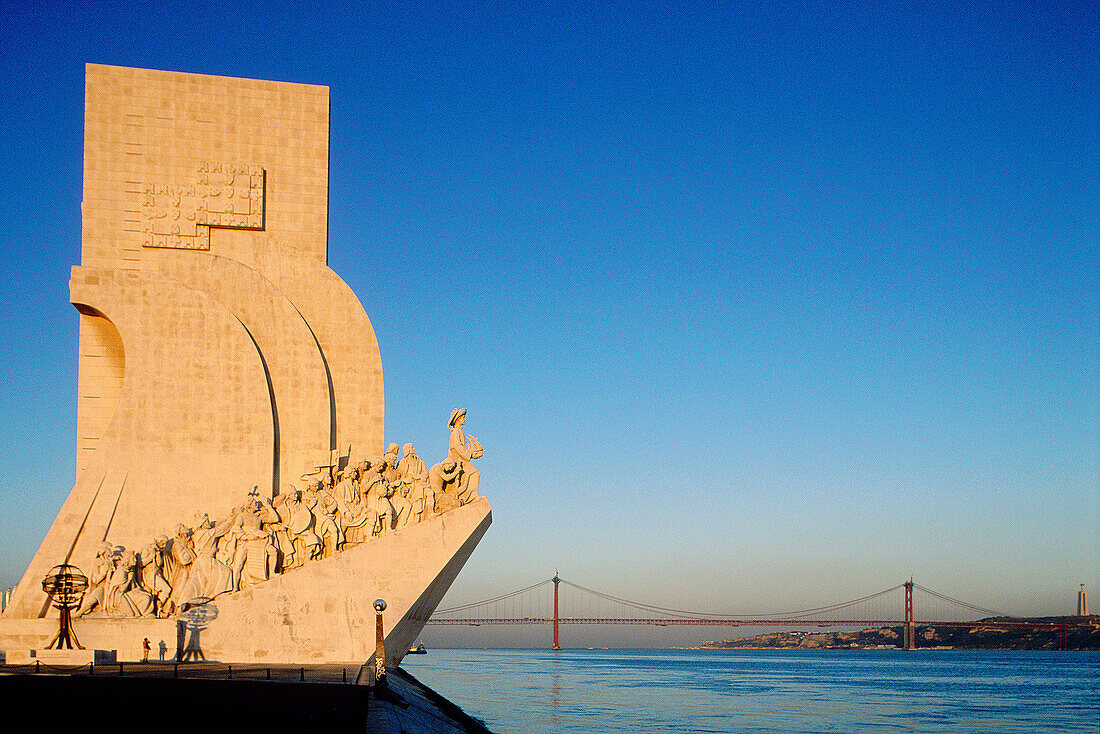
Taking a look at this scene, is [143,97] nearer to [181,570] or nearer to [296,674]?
[181,570]

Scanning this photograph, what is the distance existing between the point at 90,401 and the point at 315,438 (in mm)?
3093

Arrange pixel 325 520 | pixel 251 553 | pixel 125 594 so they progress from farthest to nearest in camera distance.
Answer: pixel 325 520
pixel 251 553
pixel 125 594

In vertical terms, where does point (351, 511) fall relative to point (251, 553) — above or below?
above

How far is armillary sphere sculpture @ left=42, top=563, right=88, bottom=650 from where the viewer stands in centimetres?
1198

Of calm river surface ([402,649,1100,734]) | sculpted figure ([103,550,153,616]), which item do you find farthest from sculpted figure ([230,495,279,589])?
calm river surface ([402,649,1100,734])

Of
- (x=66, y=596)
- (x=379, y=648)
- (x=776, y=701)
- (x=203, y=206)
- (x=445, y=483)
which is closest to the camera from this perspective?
(x=379, y=648)

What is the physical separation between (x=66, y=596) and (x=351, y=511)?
3.23 metres

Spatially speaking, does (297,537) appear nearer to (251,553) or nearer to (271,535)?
(271,535)

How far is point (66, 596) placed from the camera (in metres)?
12.2

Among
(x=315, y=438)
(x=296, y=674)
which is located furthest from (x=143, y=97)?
(x=296, y=674)

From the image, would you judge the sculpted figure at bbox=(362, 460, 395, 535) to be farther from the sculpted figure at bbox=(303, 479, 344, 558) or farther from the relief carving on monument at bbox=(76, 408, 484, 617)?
the sculpted figure at bbox=(303, 479, 344, 558)

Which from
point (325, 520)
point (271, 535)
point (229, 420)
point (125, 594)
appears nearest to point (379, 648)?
point (325, 520)

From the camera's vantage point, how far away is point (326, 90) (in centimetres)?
1644

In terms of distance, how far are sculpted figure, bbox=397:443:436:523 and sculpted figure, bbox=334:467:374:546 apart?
57cm
